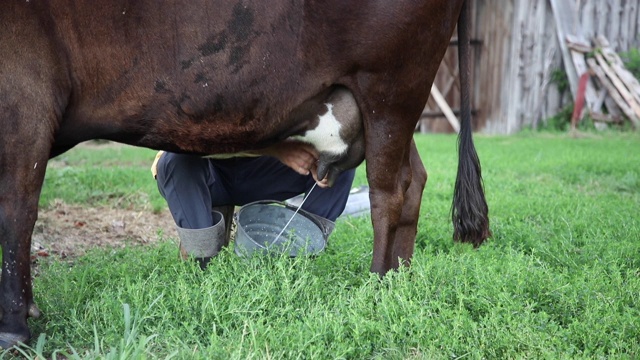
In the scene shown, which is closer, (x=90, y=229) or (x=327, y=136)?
(x=327, y=136)

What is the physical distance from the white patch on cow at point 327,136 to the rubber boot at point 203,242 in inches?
27.8

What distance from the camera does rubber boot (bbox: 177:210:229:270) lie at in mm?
4250

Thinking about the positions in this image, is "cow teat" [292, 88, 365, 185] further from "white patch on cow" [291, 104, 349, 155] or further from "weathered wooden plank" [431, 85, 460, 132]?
"weathered wooden plank" [431, 85, 460, 132]

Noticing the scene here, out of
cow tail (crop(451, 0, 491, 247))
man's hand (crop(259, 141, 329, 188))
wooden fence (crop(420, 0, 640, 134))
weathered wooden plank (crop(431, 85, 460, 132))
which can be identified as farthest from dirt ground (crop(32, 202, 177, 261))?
weathered wooden plank (crop(431, 85, 460, 132))

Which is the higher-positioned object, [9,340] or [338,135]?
[338,135]

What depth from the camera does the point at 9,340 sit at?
336cm

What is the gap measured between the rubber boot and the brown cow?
1.87 feet

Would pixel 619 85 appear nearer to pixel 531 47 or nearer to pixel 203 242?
pixel 531 47

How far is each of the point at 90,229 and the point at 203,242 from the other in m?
2.01

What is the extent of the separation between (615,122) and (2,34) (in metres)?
10.7

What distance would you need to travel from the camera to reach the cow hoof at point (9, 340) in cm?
335

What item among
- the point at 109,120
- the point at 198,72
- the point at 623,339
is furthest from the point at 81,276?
the point at 623,339

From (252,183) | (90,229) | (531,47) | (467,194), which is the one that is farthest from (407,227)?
(531,47)

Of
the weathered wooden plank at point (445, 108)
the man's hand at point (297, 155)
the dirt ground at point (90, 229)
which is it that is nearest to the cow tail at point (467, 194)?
the man's hand at point (297, 155)
